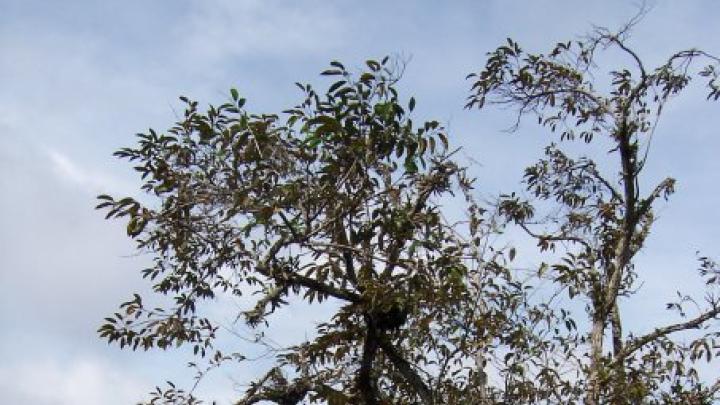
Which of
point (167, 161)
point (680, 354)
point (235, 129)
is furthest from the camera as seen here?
point (680, 354)

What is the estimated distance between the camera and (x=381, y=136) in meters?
6.40

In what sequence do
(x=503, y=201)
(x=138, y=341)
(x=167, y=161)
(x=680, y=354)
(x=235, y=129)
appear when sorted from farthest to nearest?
1. (x=503, y=201)
2. (x=680, y=354)
3. (x=138, y=341)
4. (x=167, y=161)
5. (x=235, y=129)

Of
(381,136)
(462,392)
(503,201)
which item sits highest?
(503,201)

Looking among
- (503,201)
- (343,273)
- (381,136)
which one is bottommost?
(343,273)

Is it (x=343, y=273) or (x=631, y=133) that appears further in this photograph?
(x=631, y=133)

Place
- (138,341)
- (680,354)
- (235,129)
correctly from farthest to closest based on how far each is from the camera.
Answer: (680,354) < (138,341) < (235,129)

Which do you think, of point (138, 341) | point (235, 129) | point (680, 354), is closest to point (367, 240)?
point (235, 129)

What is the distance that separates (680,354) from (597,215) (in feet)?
6.42

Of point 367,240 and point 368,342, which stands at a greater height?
point 367,240

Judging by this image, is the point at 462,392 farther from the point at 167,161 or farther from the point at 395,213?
the point at 167,161

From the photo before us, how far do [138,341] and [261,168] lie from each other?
2.04 m

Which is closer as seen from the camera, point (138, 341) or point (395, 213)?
point (395, 213)

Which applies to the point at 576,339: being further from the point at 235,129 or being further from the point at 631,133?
the point at 235,129

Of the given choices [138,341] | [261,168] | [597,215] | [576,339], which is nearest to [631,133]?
[597,215]
